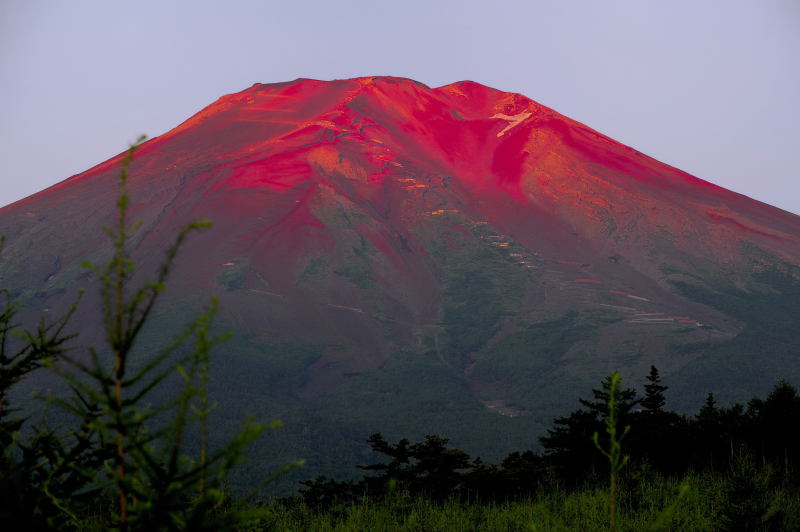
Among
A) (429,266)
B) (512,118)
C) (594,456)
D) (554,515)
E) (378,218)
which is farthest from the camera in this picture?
(512,118)

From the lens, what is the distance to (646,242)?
13388 centimetres

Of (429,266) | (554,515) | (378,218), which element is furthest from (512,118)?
(554,515)

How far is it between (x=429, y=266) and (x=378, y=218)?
1223cm

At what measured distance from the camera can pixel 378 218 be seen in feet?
449

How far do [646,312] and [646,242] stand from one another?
1874cm

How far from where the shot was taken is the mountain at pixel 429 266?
355ft

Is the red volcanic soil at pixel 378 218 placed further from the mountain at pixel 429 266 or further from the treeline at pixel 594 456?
the treeline at pixel 594 456

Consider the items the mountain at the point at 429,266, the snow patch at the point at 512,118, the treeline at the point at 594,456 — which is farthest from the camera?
the snow patch at the point at 512,118

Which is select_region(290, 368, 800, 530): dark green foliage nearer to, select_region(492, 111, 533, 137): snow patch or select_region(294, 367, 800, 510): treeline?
select_region(294, 367, 800, 510): treeline

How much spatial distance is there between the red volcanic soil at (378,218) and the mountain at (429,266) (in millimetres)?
394

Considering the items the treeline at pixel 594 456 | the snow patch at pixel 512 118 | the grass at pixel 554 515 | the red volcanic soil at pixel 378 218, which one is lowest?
the treeline at pixel 594 456

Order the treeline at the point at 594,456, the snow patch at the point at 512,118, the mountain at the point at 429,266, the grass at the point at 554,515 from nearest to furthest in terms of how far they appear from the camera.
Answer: the grass at the point at 554,515 → the treeline at the point at 594,456 → the mountain at the point at 429,266 → the snow patch at the point at 512,118

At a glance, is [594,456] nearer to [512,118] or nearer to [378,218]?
[378,218]

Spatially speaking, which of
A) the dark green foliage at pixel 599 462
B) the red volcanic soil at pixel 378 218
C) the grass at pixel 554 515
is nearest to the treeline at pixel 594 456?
the dark green foliage at pixel 599 462
